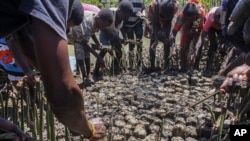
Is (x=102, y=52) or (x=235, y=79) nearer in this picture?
(x=235, y=79)

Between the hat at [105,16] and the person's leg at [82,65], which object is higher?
the hat at [105,16]

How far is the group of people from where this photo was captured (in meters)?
1.35

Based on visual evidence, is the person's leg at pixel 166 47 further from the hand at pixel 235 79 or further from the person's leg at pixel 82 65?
the hand at pixel 235 79

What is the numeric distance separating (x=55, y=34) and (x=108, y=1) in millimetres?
11835

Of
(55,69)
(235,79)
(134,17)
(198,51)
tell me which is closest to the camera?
(55,69)

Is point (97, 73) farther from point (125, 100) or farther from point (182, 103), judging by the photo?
point (182, 103)

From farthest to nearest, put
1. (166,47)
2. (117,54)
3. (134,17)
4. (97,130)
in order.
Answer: (134,17), (166,47), (117,54), (97,130)

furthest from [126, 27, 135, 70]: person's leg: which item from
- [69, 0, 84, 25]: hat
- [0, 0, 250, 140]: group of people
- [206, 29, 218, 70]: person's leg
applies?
[69, 0, 84, 25]: hat

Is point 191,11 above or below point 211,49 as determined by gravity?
above

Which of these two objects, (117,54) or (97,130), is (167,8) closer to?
(117,54)

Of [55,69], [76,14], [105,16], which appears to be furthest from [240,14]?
[105,16]

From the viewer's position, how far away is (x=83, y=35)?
489 cm

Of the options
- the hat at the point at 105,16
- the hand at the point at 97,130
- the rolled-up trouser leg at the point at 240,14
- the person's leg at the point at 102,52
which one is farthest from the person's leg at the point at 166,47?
the hand at the point at 97,130

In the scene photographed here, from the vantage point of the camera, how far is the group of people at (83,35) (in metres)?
1.35
